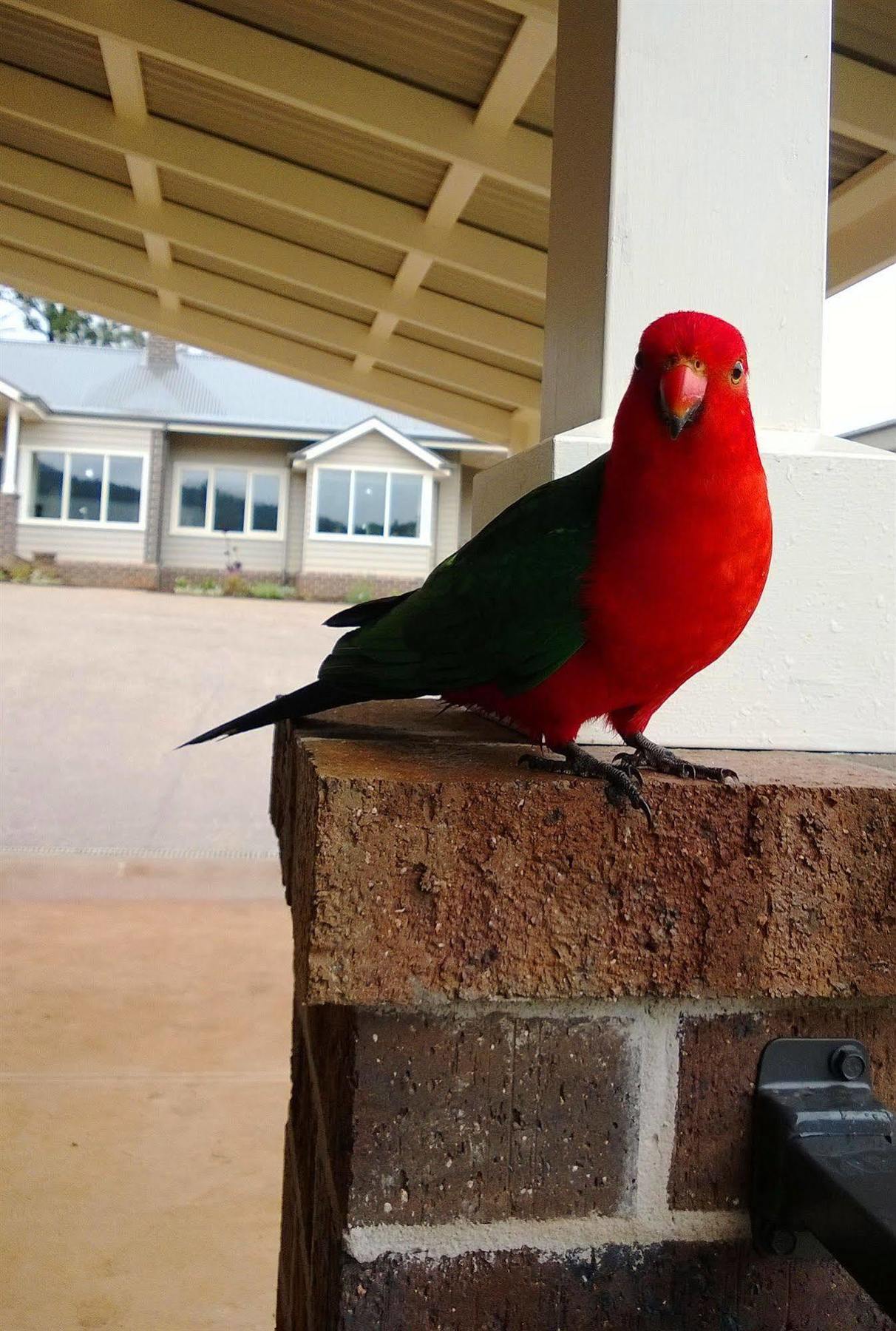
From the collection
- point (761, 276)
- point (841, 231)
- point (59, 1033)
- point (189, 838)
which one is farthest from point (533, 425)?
point (761, 276)

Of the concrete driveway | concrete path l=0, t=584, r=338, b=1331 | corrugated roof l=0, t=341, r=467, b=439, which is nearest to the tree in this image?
corrugated roof l=0, t=341, r=467, b=439

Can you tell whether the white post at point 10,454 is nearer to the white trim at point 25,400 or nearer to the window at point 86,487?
the white trim at point 25,400

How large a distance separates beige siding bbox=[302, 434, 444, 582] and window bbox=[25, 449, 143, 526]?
11.8 ft

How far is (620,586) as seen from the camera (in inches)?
32.4

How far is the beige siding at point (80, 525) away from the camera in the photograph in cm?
2302

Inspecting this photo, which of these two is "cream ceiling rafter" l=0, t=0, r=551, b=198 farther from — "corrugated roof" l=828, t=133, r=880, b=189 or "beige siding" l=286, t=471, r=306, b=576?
"beige siding" l=286, t=471, r=306, b=576

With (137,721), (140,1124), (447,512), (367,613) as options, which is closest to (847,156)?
(367,613)

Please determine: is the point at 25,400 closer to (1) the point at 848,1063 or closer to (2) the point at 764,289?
(2) the point at 764,289

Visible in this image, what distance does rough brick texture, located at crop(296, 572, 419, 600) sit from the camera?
22500 millimetres

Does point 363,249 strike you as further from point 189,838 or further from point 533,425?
point 189,838

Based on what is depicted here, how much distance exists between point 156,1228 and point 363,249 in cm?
343

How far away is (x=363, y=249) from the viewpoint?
439 cm

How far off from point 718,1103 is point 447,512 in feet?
78.7

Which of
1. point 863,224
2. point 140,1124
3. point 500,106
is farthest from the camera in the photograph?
point 863,224
